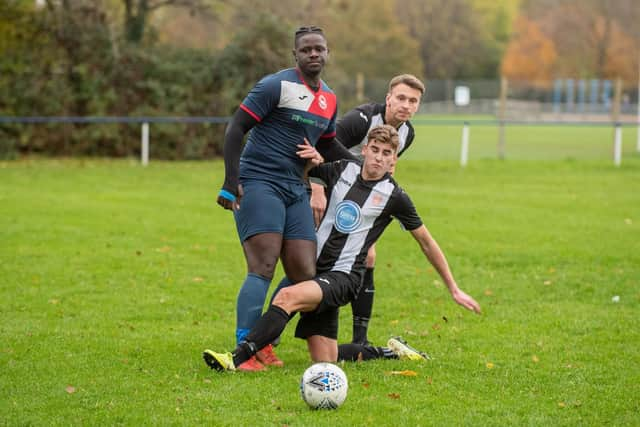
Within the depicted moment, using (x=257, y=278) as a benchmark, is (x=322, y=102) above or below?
above

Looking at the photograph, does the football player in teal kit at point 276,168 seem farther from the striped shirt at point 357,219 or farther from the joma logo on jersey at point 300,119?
the striped shirt at point 357,219

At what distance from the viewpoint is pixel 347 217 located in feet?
20.9

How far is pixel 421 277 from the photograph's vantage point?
33.1 ft

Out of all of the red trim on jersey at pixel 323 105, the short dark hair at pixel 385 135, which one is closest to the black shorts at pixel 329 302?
the short dark hair at pixel 385 135

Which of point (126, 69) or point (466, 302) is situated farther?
point (126, 69)

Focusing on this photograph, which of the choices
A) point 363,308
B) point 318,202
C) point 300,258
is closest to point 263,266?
point 300,258

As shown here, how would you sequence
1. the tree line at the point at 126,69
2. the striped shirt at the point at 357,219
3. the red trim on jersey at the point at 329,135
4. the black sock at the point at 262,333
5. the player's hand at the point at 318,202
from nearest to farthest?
the black sock at the point at 262,333
the striped shirt at the point at 357,219
the player's hand at the point at 318,202
the red trim on jersey at the point at 329,135
the tree line at the point at 126,69

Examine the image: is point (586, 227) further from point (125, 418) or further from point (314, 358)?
point (125, 418)

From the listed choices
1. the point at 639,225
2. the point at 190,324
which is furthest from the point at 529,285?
the point at 639,225

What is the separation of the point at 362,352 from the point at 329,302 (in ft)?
2.42

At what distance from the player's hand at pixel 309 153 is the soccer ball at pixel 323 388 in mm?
1507

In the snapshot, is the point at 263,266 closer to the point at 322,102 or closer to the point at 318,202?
the point at 318,202

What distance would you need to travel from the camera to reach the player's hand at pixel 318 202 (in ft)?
21.2

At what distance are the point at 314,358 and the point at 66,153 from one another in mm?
19218
